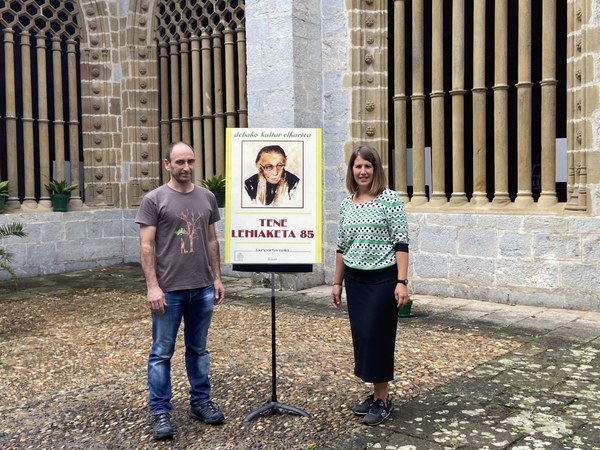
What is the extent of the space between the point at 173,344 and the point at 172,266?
1.50 ft

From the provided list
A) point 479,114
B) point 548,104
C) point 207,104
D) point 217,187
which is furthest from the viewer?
point 207,104

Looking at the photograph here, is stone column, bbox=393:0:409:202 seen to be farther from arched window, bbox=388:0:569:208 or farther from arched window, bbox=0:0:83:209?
arched window, bbox=0:0:83:209

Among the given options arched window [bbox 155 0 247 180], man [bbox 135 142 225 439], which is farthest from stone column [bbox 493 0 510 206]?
man [bbox 135 142 225 439]

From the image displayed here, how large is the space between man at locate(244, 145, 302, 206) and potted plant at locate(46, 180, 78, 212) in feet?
24.7

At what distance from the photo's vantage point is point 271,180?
154 inches

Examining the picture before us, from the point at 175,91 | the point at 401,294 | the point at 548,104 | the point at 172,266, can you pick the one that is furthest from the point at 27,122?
the point at 401,294

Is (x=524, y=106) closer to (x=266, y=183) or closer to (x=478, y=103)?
(x=478, y=103)

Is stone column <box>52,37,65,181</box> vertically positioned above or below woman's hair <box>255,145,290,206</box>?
above

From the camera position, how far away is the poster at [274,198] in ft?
12.7

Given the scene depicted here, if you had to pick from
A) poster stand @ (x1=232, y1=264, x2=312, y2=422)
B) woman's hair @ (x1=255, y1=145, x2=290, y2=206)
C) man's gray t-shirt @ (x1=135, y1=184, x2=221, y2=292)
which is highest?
woman's hair @ (x1=255, y1=145, x2=290, y2=206)

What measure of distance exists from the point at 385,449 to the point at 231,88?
24.6ft

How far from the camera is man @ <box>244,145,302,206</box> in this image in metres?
3.89

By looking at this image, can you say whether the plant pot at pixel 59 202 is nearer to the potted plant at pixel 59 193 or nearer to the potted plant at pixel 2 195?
the potted plant at pixel 59 193

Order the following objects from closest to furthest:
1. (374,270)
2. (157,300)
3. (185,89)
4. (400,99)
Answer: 1. (157,300)
2. (374,270)
3. (400,99)
4. (185,89)
